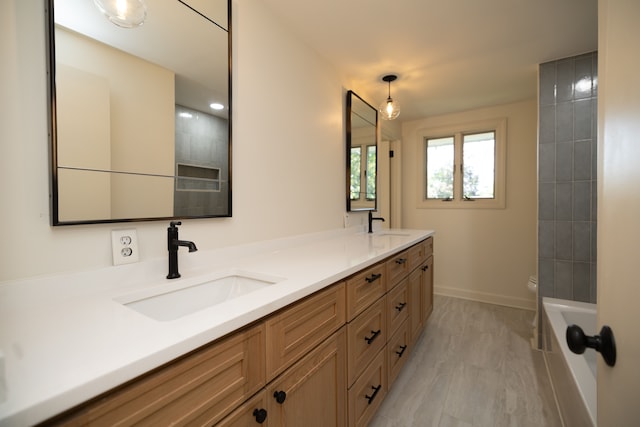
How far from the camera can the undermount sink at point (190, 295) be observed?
2.97 ft

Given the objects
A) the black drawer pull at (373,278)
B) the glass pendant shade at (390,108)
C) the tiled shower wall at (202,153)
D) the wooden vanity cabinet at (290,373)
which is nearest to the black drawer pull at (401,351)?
the wooden vanity cabinet at (290,373)

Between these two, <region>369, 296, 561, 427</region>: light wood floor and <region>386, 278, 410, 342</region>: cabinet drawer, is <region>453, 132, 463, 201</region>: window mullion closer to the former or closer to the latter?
<region>369, 296, 561, 427</region>: light wood floor

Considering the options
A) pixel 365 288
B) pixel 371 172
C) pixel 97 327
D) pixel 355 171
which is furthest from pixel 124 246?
pixel 371 172

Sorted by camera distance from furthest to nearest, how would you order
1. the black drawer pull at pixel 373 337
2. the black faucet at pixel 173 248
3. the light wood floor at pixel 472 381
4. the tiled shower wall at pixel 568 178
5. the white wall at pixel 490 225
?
the white wall at pixel 490 225 → the tiled shower wall at pixel 568 178 → the light wood floor at pixel 472 381 → the black drawer pull at pixel 373 337 → the black faucet at pixel 173 248

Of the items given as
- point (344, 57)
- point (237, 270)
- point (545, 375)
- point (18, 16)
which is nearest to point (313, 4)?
point (344, 57)

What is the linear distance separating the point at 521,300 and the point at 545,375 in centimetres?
141

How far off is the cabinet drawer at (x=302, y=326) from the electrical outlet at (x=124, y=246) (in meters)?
0.59

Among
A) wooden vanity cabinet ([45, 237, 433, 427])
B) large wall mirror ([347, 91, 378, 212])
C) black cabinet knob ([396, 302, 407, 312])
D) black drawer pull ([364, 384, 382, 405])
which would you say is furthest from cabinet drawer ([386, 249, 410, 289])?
large wall mirror ([347, 91, 378, 212])

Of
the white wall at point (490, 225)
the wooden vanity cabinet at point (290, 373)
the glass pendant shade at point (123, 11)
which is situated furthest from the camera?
the white wall at point (490, 225)

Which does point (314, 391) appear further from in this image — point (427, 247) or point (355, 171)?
point (355, 171)

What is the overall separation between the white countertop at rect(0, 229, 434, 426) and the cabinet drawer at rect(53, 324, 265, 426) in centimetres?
3

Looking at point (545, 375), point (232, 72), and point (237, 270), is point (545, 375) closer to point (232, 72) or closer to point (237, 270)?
point (237, 270)

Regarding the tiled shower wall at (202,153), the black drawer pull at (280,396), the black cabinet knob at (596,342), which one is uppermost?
the tiled shower wall at (202,153)

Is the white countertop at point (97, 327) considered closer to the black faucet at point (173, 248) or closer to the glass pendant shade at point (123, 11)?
the black faucet at point (173, 248)
